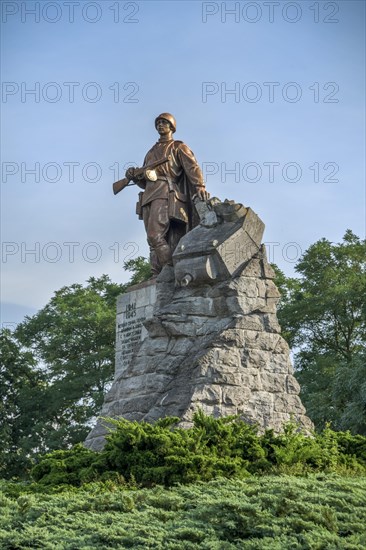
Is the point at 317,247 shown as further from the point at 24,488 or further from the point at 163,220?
the point at 24,488

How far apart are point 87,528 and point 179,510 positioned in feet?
2.76

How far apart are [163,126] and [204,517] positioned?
9.32 m

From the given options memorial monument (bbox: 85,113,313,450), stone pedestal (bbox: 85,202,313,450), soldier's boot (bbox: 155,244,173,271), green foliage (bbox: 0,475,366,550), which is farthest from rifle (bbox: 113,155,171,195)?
green foliage (bbox: 0,475,366,550)

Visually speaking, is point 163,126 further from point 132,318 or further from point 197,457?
point 197,457

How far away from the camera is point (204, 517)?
8.20 meters

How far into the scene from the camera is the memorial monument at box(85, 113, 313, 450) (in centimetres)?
1358

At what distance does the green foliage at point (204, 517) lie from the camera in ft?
24.8

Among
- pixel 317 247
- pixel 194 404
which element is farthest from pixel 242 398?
pixel 317 247

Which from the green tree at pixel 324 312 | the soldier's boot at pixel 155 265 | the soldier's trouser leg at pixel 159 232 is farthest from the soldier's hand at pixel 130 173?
the green tree at pixel 324 312

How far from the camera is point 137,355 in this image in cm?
1488

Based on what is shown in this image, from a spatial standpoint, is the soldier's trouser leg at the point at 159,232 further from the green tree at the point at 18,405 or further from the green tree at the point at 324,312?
the green tree at the point at 18,405

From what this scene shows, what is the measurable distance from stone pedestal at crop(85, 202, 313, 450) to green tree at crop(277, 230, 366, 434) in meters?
9.44

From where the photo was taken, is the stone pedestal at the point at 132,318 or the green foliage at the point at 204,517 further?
the stone pedestal at the point at 132,318

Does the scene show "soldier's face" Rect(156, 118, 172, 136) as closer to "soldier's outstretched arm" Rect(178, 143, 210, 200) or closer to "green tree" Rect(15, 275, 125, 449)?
"soldier's outstretched arm" Rect(178, 143, 210, 200)
